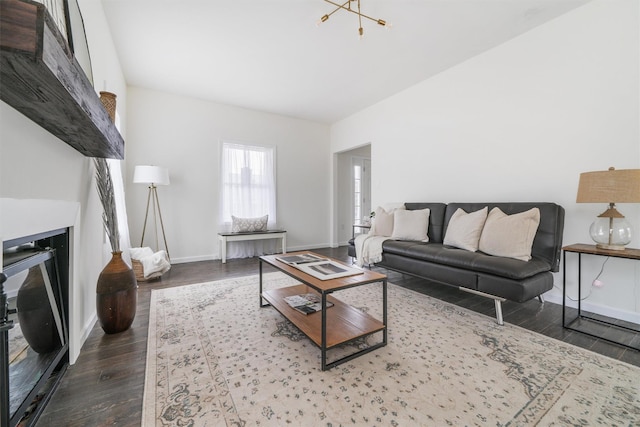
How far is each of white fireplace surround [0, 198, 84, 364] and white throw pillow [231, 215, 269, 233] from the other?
268 centimetres

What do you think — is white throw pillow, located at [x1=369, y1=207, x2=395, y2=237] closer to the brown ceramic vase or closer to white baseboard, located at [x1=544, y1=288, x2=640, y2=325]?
white baseboard, located at [x1=544, y1=288, x2=640, y2=325]

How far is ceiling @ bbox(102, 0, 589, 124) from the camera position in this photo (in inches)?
92.0

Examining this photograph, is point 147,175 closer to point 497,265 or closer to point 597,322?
point 497,265

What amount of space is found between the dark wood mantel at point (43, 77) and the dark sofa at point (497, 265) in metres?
2.72

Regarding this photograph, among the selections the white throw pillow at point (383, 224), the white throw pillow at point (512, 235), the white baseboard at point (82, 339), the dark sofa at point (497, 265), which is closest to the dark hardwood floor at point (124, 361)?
the white baseboard at point (82, 339)

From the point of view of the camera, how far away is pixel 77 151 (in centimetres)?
169

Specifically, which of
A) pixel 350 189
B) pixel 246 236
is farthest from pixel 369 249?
pixel 350 189

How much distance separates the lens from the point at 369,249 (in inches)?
129

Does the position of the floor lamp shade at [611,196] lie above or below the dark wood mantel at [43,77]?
below

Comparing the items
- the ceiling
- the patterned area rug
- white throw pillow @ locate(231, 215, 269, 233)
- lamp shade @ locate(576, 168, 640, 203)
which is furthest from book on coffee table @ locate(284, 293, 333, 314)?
white throw pillow @ locate(231, 215, 269, 233)

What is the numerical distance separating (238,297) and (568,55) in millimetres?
3959

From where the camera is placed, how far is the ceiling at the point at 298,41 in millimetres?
2338

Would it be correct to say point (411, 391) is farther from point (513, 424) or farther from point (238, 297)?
point (238, 297)

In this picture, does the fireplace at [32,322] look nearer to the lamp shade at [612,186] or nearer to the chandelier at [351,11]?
the chandelier at [351,11]
